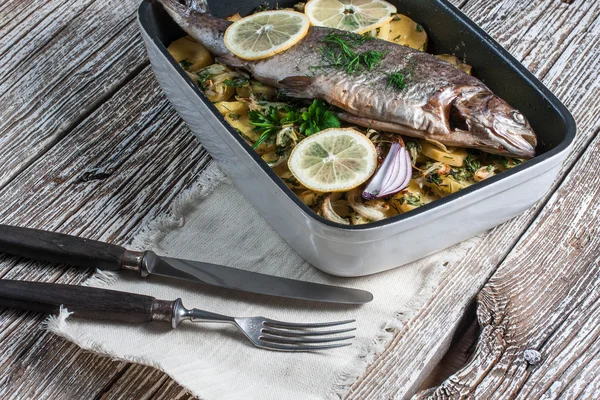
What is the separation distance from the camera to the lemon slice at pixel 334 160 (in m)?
2.24

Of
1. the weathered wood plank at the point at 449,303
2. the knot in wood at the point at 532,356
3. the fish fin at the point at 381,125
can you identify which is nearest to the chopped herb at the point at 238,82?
the fish fin at the point at 381,125

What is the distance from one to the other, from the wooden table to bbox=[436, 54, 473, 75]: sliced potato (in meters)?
0.52

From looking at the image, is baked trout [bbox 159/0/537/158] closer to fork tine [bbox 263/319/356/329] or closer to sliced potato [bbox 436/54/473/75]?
sliced potato [bbox 436/54/473/75]

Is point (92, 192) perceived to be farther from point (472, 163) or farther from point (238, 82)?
point (472, 163)

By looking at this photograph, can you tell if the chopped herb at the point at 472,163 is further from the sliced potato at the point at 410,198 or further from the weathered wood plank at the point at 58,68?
the weathered wood plank at the point at 58,68

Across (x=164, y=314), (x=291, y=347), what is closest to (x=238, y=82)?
(x=164, y=314)

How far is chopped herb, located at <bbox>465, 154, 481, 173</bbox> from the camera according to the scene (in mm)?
2447

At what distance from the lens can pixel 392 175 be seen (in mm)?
2311

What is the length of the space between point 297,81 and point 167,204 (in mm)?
664

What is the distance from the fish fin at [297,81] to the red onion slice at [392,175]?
38 cm

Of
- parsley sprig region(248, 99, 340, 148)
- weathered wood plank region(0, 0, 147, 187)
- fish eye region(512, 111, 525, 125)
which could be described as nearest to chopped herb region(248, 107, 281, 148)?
parsley sprig region(248, 99, 340, 148)

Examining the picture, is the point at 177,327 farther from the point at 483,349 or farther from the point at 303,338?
the point at 483,349

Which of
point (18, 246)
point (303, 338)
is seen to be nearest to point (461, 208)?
point (303, 338)

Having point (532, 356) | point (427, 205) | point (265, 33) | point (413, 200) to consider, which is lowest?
point (532, 356)
